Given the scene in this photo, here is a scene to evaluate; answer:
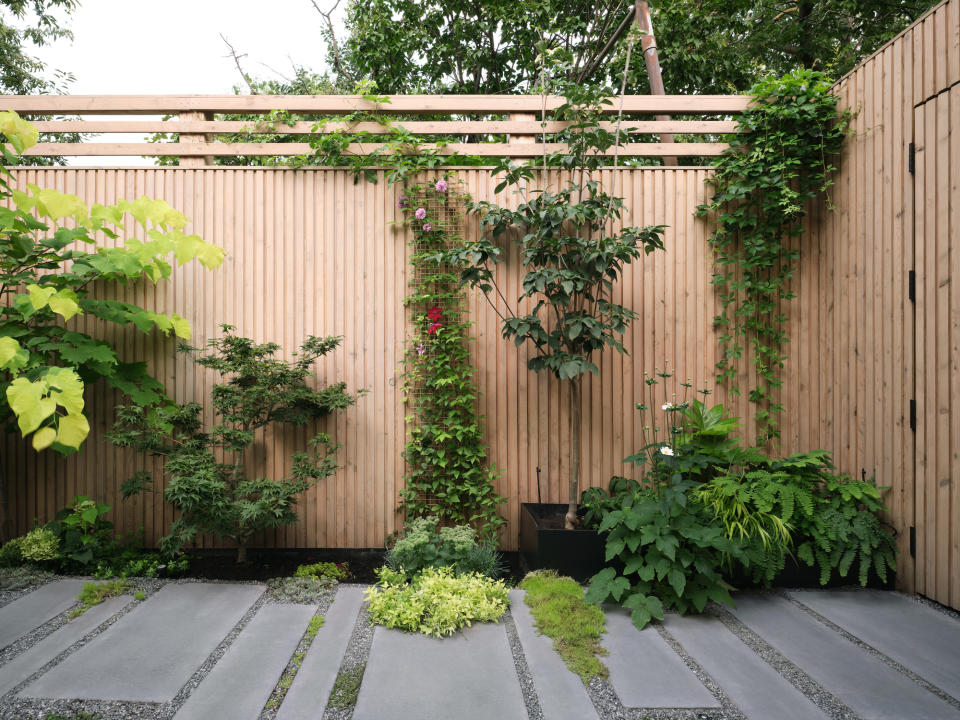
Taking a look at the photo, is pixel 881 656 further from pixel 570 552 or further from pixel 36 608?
pixel 36 608

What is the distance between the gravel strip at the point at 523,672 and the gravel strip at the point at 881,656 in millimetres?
1467

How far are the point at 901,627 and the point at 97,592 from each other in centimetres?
400

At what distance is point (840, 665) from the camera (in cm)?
196

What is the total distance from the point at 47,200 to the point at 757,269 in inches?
177

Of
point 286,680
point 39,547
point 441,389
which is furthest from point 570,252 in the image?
point 39,547

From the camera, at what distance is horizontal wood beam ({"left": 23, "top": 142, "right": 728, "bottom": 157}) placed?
3256 millimetres

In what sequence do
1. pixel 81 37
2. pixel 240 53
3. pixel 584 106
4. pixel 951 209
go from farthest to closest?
pixel 81 37, pixel 240 53, pixel 584 106, pixel 951 209

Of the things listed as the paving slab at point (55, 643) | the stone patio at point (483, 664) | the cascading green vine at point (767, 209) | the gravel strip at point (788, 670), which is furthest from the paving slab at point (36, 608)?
the cascading green vine at point (767, 209)

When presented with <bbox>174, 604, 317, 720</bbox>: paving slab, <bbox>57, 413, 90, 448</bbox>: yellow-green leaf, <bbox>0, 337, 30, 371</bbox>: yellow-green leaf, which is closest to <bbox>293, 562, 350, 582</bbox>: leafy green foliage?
<bbox>174, 604, 317, 720</bbox>: paving slab

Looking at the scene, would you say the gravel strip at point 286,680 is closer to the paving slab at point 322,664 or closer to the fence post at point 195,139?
the paving slab at point 322,664

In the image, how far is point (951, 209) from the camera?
242 centimetres

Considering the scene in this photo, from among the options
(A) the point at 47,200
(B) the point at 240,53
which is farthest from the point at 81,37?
(A) the point at 47,200

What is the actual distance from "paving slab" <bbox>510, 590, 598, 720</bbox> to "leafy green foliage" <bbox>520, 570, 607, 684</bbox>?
35mm

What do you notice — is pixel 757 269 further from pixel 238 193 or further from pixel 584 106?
pixel 238 193
